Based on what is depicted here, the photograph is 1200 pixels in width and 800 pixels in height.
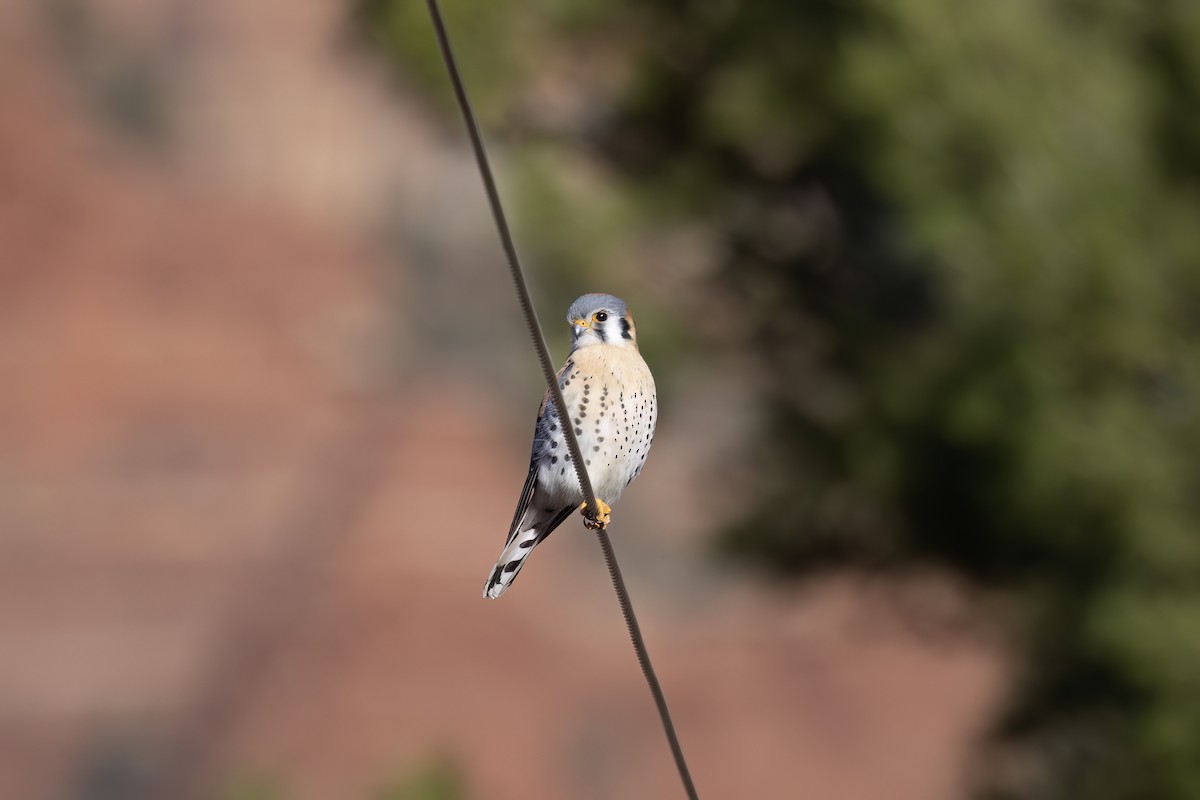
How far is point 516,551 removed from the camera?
1.64 m

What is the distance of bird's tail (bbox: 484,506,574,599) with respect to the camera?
1484 millimetres

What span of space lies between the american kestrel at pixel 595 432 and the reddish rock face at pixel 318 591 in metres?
11.0

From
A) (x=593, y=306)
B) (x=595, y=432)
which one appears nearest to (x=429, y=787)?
(x=595, y=432)

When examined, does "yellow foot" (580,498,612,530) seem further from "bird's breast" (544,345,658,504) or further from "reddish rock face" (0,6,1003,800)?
"reddish rock face" (0,6,1003,800)

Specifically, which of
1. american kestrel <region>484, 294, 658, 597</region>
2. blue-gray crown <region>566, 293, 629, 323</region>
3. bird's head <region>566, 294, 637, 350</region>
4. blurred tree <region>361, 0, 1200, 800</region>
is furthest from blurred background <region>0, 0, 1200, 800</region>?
blue-gray crown <region>566, 293, 629, 323</region>

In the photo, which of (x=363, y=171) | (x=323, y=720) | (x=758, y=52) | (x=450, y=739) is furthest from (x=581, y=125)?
(x=363, y=171)

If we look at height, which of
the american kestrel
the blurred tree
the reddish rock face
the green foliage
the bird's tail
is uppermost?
the reddish rock face

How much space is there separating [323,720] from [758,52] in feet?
34.4

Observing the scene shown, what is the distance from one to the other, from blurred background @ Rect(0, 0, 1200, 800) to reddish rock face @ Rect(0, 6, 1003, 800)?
6 centimetres

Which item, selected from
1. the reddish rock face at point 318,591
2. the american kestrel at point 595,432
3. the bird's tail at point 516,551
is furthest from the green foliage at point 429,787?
the reddish rock face at point 318,591

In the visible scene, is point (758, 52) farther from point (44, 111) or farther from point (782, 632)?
point (44, 111)

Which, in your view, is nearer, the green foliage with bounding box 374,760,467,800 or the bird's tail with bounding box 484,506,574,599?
Result: the bird's tail with bounding box 484,506,574,599

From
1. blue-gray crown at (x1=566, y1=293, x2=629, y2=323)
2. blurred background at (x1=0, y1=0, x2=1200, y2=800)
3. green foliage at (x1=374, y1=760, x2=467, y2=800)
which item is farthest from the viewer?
blurred background at (x1=0, y1=0, x2=1200, y2=800)

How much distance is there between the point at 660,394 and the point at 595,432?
6.39 m
